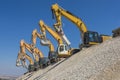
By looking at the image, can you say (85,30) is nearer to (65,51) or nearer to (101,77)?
(65,51)

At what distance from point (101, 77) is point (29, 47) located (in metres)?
45.6

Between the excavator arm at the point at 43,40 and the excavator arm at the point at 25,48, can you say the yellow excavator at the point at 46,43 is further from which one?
the excavator arm at the point at 25,48

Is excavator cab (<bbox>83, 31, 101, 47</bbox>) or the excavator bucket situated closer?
excavator cab (<bbox>83, 31, 101, 47</bbox>)

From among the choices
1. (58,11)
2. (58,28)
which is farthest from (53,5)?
(58,28)

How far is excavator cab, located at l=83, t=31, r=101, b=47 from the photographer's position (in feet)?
112

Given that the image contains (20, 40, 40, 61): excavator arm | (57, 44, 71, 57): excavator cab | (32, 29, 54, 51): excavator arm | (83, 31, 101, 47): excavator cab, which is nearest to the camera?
(83, 31, 101, 47): excavator cab

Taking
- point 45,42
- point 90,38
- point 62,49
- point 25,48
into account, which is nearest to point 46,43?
point 45,42

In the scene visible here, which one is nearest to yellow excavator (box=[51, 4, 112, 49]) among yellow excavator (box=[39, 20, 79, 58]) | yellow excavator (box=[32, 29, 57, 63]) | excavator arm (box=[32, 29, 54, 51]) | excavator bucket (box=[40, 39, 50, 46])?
yellow excavator (box=[39, 20, 79, 58])

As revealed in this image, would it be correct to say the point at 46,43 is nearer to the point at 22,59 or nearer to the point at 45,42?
the point at 45,42

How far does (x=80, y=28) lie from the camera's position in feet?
119

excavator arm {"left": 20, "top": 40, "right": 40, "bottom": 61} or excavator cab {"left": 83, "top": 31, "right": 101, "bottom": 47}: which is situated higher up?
excavator arm {"left": 20, "top": 40, "right": 40, "bottom": 61}

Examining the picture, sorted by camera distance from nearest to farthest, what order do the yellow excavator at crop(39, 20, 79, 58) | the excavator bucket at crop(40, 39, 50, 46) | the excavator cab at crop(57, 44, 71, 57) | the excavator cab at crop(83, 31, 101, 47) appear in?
the excavator cab at crop(83, 31, 101, 47) < the yellow excavator at crop(39, 20, 79, 58) < the excavator cab at crop(57, 44, 71, 57) < the excavator bucket at crop(40, 39, 50, 46)

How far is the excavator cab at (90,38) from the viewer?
1339 inches

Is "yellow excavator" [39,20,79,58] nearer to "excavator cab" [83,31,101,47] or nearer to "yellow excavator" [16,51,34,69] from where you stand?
"excavator cab" [83,31,101,47]
